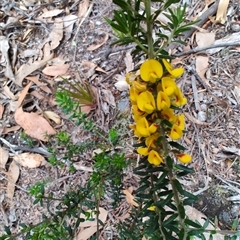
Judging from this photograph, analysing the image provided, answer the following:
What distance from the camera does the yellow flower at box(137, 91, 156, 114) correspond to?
88 centimetres

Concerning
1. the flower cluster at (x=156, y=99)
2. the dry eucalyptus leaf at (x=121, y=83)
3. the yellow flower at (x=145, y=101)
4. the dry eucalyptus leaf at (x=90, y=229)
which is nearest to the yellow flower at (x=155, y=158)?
the flower cluster at (x=156, y=99)

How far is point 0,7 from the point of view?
282 cm

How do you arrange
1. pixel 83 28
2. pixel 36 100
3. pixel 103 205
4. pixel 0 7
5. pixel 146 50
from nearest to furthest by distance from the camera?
pixel 146 50 → pixel 103 205 → pixel 36 100 → pixel 83 28 → pixel 0 7

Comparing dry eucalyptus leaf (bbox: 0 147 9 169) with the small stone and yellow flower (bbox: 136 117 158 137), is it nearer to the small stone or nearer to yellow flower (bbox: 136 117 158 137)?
the small stone

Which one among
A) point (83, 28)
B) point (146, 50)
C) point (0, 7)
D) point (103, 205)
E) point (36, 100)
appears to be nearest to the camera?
point (146, 50)

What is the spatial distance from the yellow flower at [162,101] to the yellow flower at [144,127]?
52 mm

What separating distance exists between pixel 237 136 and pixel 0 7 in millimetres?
1781

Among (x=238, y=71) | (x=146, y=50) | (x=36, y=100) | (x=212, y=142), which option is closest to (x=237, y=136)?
(x=212, y=142)

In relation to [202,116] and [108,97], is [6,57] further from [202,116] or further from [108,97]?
[202,116]

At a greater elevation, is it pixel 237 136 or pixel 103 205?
pixel 237 136

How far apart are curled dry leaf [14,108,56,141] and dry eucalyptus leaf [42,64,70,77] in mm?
279

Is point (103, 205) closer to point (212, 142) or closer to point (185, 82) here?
point (212, 142)

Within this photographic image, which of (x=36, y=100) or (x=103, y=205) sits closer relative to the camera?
(x=103, y=205)

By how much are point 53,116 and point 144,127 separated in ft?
4.92
